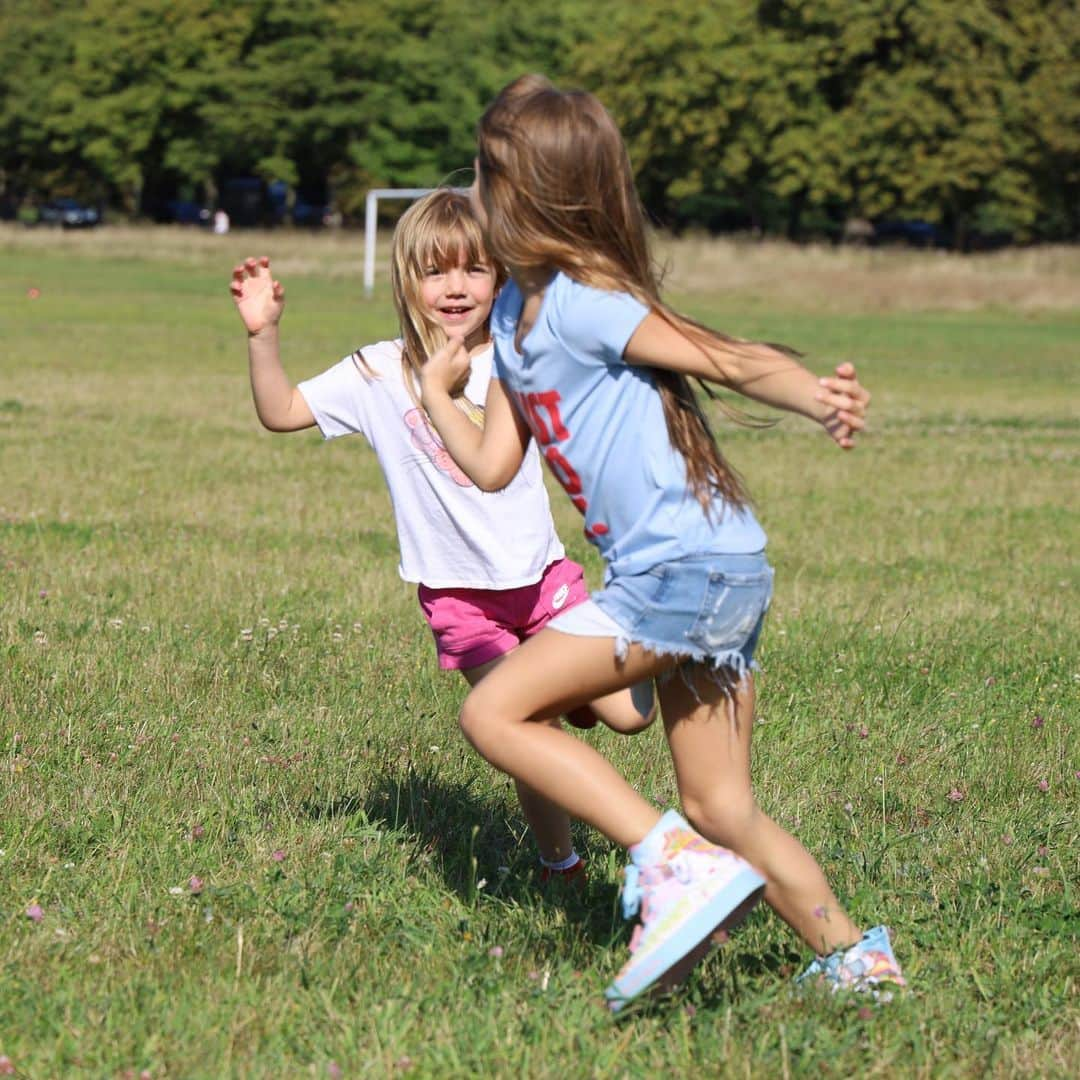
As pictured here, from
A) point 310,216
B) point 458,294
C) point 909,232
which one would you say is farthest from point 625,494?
point 310,216

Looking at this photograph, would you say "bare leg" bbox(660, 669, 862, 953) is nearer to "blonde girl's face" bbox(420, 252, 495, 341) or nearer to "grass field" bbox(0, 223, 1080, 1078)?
"grass field" bbox(0, 223, 1080, 1078)

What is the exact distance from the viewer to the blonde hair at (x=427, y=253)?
4398 millimetres

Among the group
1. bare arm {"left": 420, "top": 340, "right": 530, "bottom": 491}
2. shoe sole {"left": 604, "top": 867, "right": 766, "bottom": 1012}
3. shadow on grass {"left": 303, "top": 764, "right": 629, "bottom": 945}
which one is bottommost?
shadow on grass {"left": 303, "top": 764, "right": 629, "bottom": 945}

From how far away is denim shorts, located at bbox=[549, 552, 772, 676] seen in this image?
333 centimetres

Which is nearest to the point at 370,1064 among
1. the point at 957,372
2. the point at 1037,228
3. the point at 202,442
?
the point at 202,442

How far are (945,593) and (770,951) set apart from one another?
505cm

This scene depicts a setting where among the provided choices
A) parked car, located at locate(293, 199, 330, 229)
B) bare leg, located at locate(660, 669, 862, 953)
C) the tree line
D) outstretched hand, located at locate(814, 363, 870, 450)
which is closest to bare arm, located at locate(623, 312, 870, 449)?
outstretched hand, located at locate(814, 363, 870, 450)

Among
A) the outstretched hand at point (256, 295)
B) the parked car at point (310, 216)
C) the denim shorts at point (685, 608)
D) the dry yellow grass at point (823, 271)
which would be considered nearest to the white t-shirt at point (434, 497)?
the outstretched hand at point (256, 295)

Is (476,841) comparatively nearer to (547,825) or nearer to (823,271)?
(547,825)

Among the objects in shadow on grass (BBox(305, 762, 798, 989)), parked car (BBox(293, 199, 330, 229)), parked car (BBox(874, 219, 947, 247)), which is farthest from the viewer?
parked car (BBox(293, 199, 330, 229))

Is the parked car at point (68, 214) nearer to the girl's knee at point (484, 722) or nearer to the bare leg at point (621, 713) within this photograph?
the bare leg at point (621, 713)

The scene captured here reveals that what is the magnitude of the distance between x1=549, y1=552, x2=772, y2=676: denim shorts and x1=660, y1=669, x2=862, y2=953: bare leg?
0.16m

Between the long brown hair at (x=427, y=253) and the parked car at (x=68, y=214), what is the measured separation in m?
81.2

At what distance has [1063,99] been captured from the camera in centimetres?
6575
